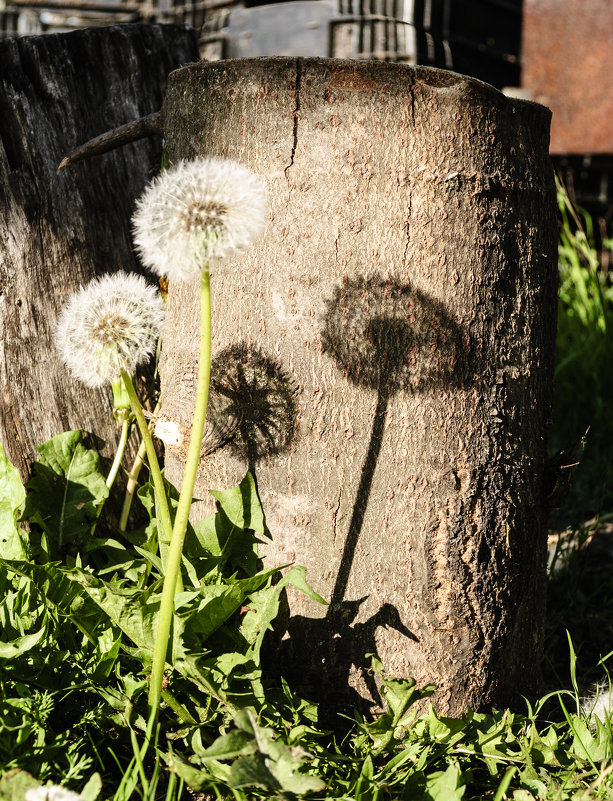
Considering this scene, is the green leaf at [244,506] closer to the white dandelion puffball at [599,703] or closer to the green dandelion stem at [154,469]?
the green dandelion stem at [154,469]

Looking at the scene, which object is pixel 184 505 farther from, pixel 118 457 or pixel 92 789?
pixel 118 457

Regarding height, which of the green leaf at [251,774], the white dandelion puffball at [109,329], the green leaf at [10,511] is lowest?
the green leaf at [251,774]

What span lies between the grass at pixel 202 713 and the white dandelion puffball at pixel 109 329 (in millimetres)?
354

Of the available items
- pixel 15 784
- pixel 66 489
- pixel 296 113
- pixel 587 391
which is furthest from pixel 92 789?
pixel 587 391

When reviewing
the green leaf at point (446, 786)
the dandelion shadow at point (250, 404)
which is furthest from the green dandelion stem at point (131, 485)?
the green leaf at point (446, 786)

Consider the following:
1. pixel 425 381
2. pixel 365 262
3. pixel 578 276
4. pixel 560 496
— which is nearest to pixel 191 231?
pixel 365 262

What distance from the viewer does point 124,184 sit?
2.02 m

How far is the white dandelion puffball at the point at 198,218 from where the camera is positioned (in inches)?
45.1

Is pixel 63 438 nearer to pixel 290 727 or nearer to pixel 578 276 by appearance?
pixel 290 727

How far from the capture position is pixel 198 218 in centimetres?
115

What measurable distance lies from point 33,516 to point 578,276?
10.4 feet

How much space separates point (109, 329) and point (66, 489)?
0.55 meters

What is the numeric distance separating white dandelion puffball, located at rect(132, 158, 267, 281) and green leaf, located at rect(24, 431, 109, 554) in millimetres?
710

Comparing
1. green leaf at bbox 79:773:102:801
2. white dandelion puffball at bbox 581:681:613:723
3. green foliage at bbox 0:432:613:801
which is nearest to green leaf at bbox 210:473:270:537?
green foliage at bbox 0:432:613:801
